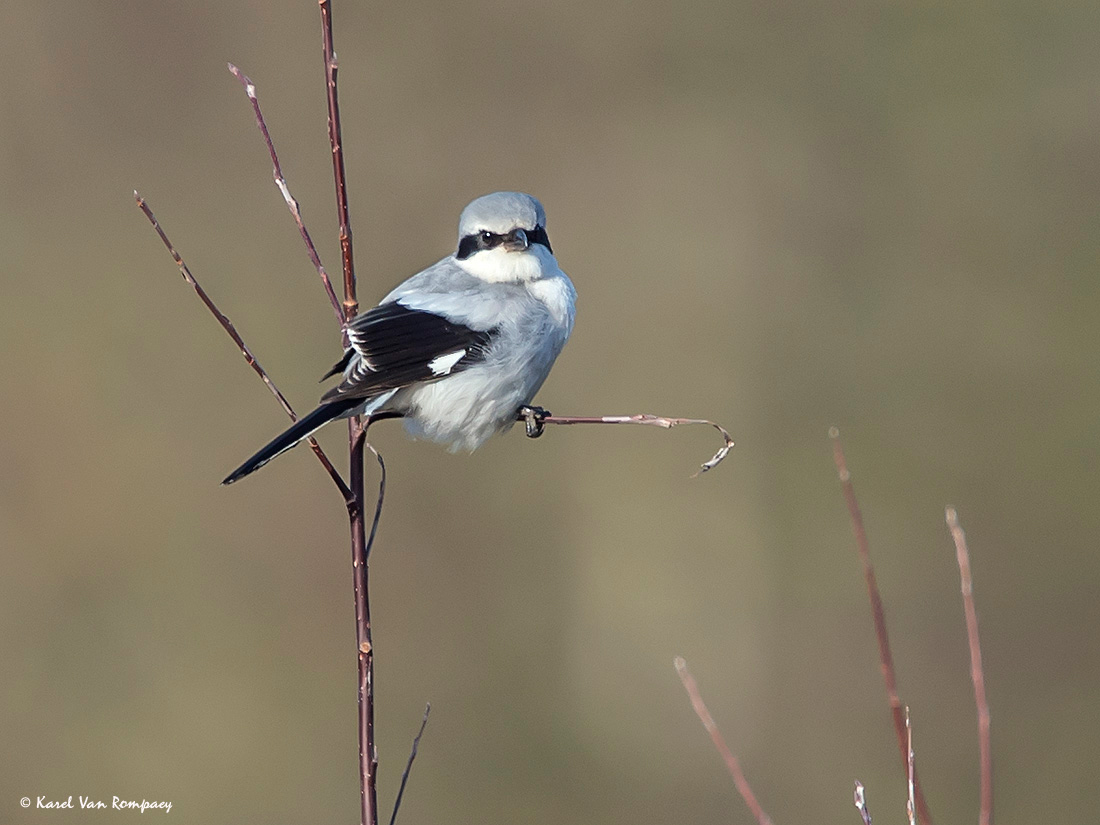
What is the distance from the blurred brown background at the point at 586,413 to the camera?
4.19 metres

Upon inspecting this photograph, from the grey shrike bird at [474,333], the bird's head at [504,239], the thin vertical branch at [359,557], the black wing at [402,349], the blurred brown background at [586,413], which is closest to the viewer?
the thin vertical branch at [359,557]

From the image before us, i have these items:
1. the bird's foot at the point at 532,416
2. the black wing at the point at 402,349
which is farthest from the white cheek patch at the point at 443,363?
the bird's foot at the point at 532,416

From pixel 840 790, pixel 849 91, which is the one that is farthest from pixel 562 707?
pixel 849 91

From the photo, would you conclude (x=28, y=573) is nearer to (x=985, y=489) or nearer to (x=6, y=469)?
(x=6, y=469)

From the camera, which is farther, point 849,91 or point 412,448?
point 849,91

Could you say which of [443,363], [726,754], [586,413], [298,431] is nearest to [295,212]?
[298,431]

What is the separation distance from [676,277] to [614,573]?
4.23 feet

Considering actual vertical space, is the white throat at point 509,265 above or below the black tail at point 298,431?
above

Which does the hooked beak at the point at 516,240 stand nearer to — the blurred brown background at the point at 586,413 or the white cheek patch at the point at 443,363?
the white cheek patch at the point at 443,363

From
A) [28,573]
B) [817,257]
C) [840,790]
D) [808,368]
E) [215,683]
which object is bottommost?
[840,790]

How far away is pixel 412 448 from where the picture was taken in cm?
439

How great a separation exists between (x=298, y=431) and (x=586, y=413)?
272 centimetres

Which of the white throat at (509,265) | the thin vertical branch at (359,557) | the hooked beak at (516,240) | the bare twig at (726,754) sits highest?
the hooked beak at (516,240)

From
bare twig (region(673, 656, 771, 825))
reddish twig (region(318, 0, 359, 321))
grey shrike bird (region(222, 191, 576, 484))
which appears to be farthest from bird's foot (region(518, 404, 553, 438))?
bare twig (region(673, 656, 771, 825))
